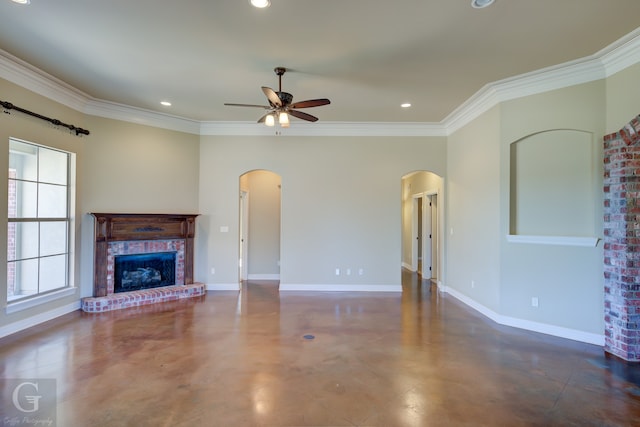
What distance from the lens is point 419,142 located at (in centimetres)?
620

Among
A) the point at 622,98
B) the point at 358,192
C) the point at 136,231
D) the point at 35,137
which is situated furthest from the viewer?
the point at 358,192

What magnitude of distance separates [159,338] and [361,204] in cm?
407

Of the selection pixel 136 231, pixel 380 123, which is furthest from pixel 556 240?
pixel 136 231

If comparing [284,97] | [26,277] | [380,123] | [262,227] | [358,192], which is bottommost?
[26,277]

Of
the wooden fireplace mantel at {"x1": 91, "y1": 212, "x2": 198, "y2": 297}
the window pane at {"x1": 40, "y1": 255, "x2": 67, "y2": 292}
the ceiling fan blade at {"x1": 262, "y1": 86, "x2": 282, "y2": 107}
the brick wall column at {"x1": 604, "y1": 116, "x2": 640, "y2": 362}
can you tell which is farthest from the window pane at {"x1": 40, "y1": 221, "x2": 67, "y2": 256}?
the brick wall column at {"x1": 604, "y1": 116, "x2": 640, "y2": 362}

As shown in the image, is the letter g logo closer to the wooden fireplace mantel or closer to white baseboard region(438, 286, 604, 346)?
the wooden fireplace mantel

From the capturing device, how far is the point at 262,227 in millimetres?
7402

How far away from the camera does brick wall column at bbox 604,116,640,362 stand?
3207mm

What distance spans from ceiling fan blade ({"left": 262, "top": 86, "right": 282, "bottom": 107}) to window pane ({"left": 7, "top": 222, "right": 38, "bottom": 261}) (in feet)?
12.2

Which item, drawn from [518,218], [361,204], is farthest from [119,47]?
[518,218]

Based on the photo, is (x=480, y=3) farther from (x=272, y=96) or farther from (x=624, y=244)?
(x=624, y=244)

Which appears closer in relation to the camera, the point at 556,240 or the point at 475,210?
the point at 556,240

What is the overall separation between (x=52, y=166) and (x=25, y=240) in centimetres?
112

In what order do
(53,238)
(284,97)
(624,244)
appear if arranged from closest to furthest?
(624,244), (284,97), (53,238)
